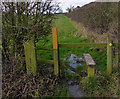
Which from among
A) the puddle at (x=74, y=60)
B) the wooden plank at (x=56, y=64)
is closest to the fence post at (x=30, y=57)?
the wooden plank at (x=56, y=64)

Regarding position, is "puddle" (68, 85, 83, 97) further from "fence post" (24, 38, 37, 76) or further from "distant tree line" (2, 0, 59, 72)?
"distant tree line" (2, 0, 59, 72)

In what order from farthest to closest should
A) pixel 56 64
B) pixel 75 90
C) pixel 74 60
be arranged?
pixel 74 60, pixel 56 64, pixel 75 90

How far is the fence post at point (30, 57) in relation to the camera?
354cm

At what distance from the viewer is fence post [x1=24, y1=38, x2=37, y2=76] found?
11.6 ft

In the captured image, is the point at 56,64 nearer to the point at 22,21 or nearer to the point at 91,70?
the point at 91,70

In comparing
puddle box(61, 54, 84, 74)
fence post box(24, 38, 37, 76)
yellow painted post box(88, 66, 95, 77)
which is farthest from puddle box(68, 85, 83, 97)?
puddle box(61, 54, 84, 74)

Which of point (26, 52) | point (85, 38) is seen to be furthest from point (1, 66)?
point (85, 38)

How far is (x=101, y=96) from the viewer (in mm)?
3139

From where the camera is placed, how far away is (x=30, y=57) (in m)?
3.65

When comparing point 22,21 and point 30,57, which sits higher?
point 22,21

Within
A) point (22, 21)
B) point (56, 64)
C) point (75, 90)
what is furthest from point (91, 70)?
point (22, 21)

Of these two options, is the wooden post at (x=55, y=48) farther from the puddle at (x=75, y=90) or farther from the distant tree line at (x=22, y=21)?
the puddle at (x=75, y=90)

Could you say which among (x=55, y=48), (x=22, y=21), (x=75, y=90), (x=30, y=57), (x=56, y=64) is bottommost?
(x=75, y=90)

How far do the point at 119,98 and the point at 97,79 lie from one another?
0.67 m
